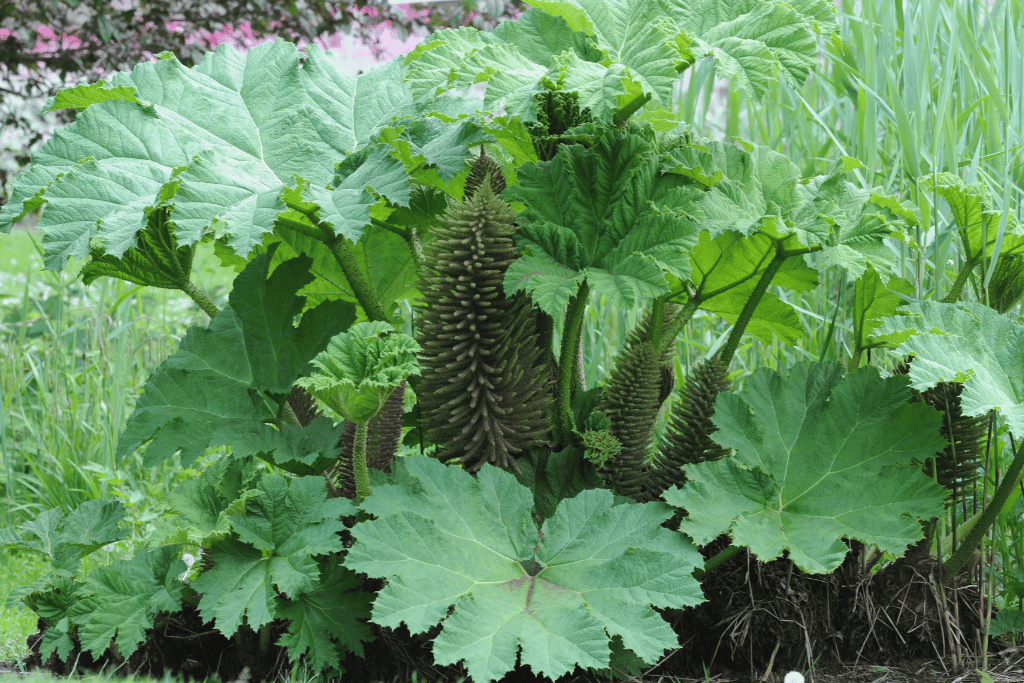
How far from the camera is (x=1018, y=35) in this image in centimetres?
224

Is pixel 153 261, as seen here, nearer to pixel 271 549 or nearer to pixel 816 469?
pixel 271 549

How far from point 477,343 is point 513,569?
0.43 m

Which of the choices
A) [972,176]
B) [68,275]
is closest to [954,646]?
[972,176]

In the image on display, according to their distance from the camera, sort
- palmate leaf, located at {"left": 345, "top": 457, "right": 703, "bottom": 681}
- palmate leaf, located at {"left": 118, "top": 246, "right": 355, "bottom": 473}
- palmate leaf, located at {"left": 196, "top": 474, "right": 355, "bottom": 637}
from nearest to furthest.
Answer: palmate leaf, located at {"left": 345, "top": 457, "right": 703, "bottom": 681}, palmate leaf, located at {"left": 196, "top": 474, "right": 355, "bottom": 637}, palmate leaf, located at {"left": 118, "top": 246, "right": 355, "bottom": 473}

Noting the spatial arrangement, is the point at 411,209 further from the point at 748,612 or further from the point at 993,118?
the point at 993,118

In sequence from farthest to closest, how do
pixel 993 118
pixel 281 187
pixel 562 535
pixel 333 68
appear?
pixel 993 118 → pixel 333 68 → pixel 281 187 → pixel 562 535

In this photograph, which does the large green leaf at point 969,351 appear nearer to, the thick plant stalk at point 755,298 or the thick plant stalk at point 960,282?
the thick plant stalk at point 960,282

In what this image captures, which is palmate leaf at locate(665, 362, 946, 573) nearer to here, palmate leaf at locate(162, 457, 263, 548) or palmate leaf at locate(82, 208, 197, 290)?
palmate leaf at locate(162, 457, 263, 548)

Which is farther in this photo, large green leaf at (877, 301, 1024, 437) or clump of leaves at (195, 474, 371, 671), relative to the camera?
clump of leaves at (195, 474, 371, 671)

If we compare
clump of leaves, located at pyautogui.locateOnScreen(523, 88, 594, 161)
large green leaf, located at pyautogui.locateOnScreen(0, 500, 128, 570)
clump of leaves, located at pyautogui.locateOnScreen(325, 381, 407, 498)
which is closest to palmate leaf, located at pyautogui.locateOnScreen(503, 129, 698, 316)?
clump of leaves, located at pyautogui.locateOnScreen(523, 88, 594, 161)

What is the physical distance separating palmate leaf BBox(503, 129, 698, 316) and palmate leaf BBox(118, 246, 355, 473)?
52 cm

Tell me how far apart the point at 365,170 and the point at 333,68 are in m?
0.46

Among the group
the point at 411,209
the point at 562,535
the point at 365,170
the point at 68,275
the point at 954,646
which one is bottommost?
the point at 68,275

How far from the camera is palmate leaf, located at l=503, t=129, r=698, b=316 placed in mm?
1525
